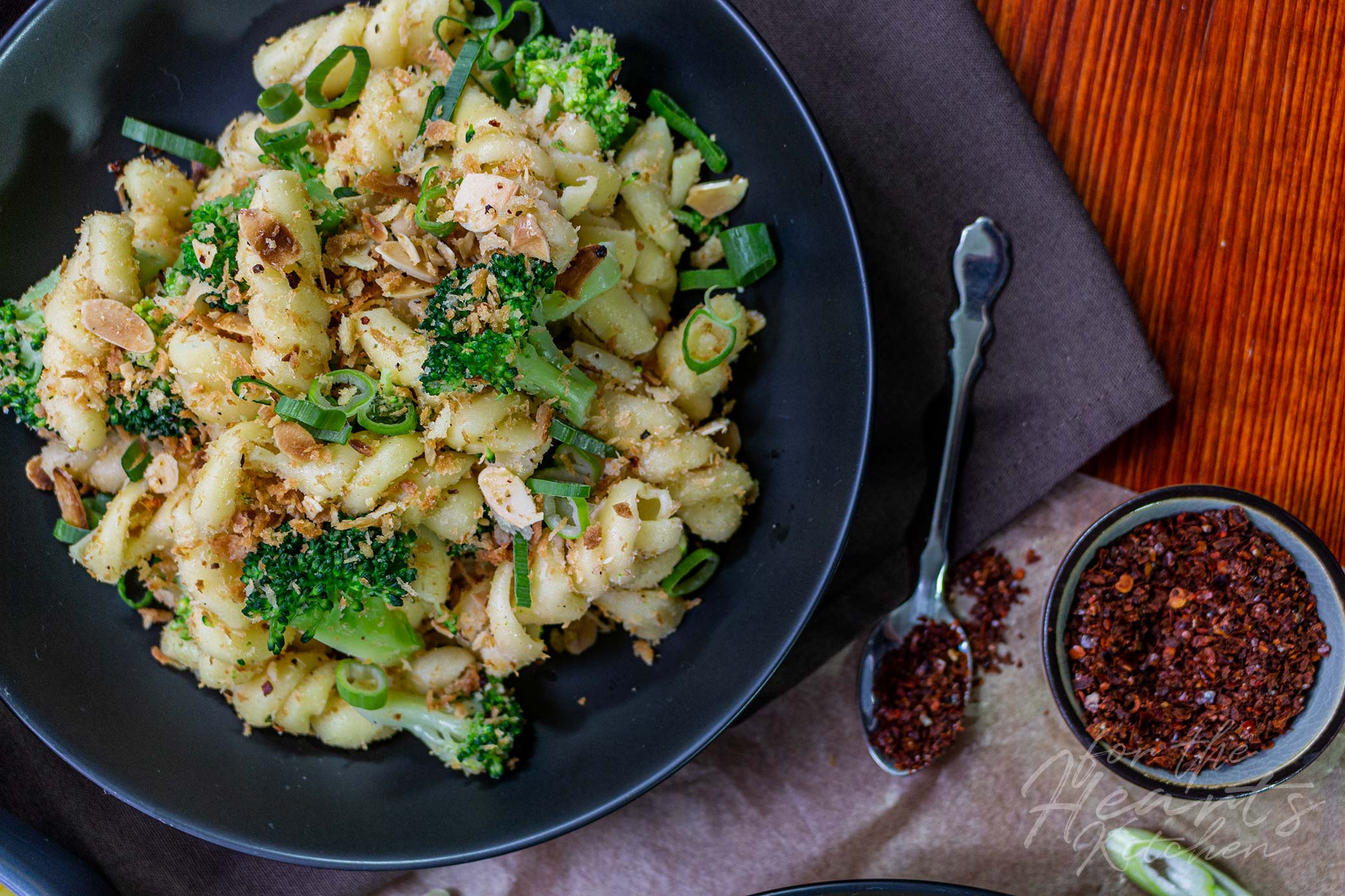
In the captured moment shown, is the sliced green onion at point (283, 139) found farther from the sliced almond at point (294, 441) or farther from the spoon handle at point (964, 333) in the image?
the spoon handle at point (964, 333)

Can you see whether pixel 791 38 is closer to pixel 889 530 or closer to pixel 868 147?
pixel 868 147

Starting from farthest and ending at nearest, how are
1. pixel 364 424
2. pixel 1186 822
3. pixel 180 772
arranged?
pixel 1186 822 → pixel 180 772 → pixel 364 424

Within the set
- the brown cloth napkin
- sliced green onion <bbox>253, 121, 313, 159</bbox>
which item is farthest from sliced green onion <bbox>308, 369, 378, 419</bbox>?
the brown cloth napkin

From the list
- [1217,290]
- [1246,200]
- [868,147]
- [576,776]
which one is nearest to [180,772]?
[576,776]

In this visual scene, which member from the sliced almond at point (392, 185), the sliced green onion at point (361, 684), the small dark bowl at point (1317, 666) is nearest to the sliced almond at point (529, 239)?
the sliced almond at point (392, 185)

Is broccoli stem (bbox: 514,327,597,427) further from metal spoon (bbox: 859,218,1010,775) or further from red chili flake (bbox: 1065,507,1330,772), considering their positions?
red chili flake (bbox: 1065,507,1330,772)
